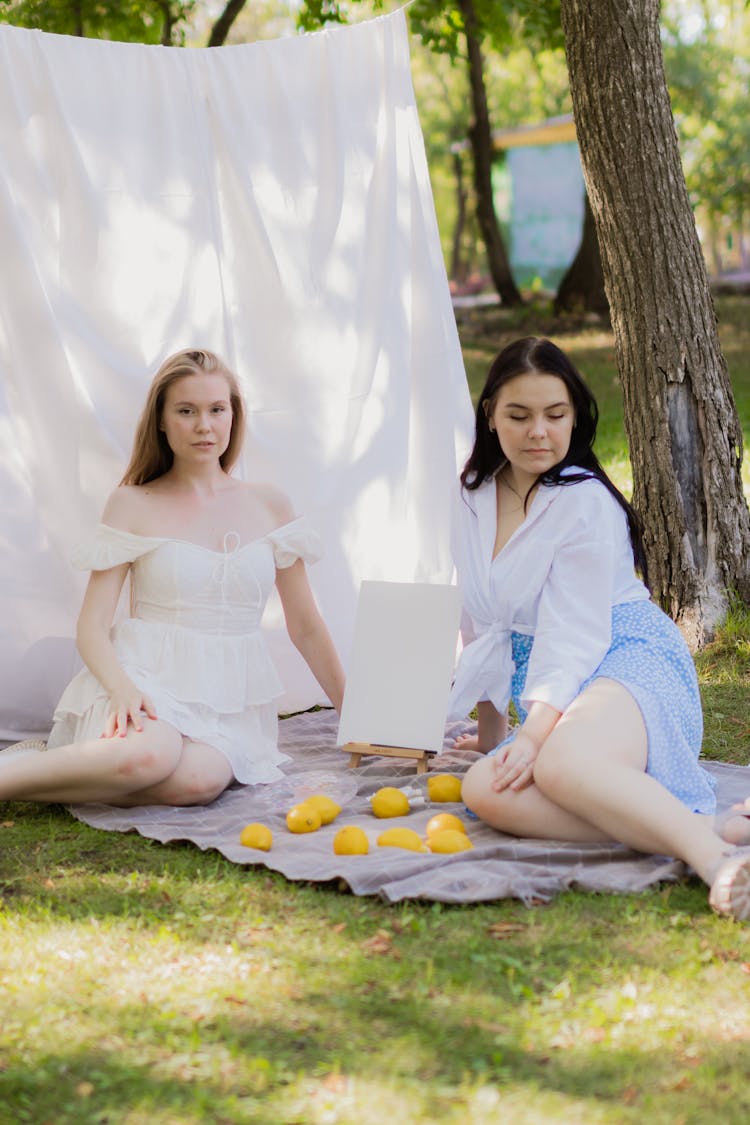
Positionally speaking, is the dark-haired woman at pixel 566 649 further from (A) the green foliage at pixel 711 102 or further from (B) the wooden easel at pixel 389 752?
(A) the green foliage at pixel 711 102

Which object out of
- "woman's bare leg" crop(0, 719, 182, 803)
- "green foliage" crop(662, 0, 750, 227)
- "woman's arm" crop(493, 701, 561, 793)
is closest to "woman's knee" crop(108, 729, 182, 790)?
"woman's bare leg" crop(0, 719, 182, 803)

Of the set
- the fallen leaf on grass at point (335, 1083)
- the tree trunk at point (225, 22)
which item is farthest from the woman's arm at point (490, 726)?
the tree trunk at point (225, 22)

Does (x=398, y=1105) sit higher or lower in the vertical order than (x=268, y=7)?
lower

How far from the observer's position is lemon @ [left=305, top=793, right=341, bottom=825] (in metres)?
2.98

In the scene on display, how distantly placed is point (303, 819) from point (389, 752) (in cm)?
49

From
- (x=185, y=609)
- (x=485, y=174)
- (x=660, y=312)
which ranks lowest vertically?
(x=185, y=609)

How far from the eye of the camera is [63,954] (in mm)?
2334

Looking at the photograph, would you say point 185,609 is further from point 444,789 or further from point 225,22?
point 225,22

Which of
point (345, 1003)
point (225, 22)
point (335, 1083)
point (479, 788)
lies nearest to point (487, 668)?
point (479, 788)

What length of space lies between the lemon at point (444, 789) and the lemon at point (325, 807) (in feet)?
0.84

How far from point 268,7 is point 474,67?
16.2 metres

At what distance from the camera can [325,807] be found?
300cm

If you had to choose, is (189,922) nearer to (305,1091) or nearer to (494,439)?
(305,1091)

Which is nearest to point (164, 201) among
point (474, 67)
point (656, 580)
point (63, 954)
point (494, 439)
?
point (494, 439)
